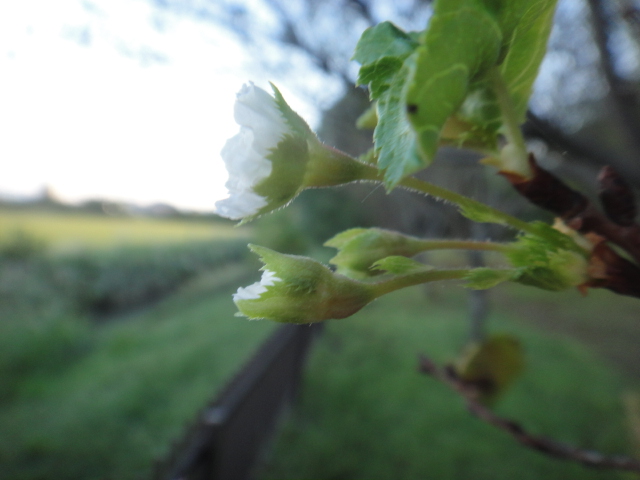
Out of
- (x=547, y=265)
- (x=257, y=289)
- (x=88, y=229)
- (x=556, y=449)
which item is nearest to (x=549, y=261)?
(x=547, y=265)

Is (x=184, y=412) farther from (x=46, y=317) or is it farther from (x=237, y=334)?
(x=46, y=317)

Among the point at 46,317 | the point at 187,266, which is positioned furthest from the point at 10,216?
the point at 187,266

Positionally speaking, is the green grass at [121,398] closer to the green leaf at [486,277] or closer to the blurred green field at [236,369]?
the blurred green field at [236,369]

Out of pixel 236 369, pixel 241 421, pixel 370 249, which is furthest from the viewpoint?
pixel 236 369

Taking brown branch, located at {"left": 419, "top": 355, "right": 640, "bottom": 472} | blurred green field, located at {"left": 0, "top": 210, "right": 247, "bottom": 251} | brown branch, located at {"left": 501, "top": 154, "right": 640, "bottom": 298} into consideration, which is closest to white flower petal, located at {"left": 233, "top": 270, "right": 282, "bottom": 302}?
brown branch, located at {"left": 501, "top": 154, "right": 640, "bottom": 298}

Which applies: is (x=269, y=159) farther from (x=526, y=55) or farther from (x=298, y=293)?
(x=526, y=55)

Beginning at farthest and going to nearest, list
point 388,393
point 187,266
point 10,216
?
point 187,266 → point 10,216 → point 388,393

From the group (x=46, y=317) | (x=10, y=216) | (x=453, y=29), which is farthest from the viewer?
(x=10, y=216)
